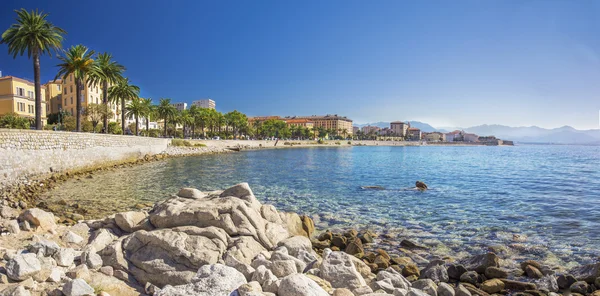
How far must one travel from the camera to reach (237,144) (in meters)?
99.7

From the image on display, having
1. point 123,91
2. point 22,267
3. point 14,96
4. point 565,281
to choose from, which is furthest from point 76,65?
point 565,281

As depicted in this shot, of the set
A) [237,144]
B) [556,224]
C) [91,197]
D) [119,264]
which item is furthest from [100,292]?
[237,144]

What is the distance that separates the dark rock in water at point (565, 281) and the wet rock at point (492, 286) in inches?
65.2

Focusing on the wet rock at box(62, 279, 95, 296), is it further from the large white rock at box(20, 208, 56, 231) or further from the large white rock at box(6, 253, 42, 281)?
the large white rock at box(20, 208, 56, 231)

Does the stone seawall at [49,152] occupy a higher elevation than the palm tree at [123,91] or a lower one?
lower

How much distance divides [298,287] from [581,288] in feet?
24.9

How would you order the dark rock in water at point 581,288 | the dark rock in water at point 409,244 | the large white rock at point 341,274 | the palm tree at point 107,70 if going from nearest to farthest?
the large white rock at point 341,274
the dark rock in water at point 581,288
the dark rock in water at point 409,244
the palm tree at point 107,70

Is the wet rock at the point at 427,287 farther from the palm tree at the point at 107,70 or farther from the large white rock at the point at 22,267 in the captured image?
the palm tree at the point at 107,70

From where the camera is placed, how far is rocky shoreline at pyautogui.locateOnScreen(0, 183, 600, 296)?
5.93 metres

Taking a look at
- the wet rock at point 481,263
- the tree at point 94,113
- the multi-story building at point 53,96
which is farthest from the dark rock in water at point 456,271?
the multi-story building at point 53,96

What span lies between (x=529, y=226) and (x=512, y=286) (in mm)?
7843

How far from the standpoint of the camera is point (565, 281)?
8.16 m

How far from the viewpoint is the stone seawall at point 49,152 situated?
69.5 ft

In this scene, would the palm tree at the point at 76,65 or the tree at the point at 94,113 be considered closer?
the palm tree at the point at 76,65
